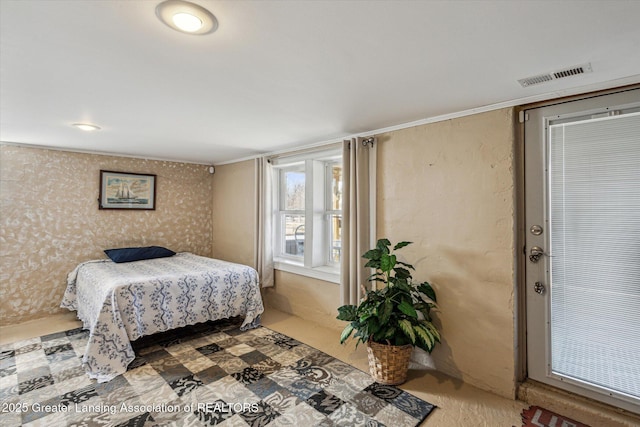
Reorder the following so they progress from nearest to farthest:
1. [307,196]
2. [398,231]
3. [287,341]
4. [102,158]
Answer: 1. [398,231]
2. [287,341]
3. [307,196]
4. [102,158]

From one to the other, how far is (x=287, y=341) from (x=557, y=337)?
231 centimetres

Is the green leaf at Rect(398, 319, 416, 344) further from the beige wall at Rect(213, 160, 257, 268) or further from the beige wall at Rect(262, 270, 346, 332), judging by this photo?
the beige wall at Rect(213, 160, 257, 268)

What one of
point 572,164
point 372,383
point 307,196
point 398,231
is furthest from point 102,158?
point 572,164

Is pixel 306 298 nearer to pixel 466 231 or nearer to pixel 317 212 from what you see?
pixel 317 212

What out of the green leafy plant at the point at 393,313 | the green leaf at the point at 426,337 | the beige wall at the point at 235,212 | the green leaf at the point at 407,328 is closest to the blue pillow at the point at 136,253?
the beige wall at the point at 235,212

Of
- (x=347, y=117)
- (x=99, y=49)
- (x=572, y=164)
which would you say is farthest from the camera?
(x=347, y=117)

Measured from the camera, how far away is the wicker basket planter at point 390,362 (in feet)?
7.73

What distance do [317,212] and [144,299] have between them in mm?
2056

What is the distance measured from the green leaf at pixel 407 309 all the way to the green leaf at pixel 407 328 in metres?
0.08

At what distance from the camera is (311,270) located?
379cm

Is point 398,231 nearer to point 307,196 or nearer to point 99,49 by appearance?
point 307,196

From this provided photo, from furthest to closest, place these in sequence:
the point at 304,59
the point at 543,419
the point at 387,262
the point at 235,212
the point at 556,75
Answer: the point at 235,212, the point at 387,262, the point at 543,419, the point at 556,75, the point at 304,59

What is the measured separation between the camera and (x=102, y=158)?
4.29 m

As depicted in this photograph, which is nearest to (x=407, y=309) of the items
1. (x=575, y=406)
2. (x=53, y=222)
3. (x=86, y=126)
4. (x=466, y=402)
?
(x=466, y=402)
